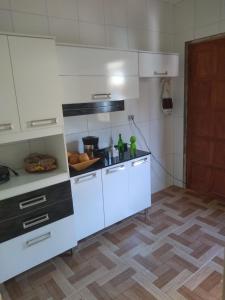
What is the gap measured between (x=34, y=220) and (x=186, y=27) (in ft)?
9.36

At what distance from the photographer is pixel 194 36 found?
2.86 metres

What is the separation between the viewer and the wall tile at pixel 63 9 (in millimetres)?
2109

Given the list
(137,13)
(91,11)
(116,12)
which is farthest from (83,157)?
(137,13)

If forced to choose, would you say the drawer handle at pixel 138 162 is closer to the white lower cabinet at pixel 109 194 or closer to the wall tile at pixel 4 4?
the white lower cabinet at pixel 109 194

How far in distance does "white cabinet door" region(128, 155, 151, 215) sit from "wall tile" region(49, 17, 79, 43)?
4.55 feet

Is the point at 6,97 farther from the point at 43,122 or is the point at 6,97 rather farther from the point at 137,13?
the point at 137,13

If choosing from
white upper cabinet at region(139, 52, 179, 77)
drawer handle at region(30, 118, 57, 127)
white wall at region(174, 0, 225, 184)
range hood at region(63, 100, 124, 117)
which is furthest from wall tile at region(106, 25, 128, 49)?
drawer handle at region(30, 118, 57, 127)

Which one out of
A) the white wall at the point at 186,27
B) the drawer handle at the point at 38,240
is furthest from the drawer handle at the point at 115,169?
the white wall at the point at 186,27

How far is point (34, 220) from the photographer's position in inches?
73.1

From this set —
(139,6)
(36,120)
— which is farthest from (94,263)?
(139,6)

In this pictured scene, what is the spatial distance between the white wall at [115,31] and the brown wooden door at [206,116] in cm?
36

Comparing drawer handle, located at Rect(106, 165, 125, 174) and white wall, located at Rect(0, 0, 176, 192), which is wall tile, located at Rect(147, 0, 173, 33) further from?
drawer handle, located at Rect(106, 165, 125, 174)

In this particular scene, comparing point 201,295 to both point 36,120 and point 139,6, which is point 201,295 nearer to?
point 36,120

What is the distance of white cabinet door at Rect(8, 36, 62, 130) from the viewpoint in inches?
64.4
